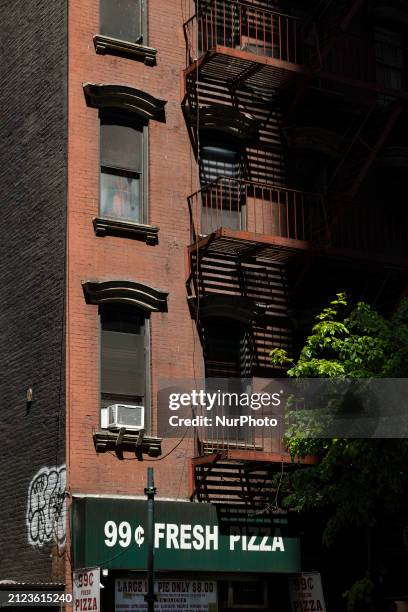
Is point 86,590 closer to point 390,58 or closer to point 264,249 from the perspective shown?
point 264,249

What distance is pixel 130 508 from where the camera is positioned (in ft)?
59.2

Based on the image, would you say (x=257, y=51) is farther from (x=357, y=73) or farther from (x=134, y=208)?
(x=134, y=208)

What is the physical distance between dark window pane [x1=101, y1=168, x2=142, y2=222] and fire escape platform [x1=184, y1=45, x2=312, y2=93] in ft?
7.68

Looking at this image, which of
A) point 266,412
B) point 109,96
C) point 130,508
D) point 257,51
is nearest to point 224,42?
point 257,51

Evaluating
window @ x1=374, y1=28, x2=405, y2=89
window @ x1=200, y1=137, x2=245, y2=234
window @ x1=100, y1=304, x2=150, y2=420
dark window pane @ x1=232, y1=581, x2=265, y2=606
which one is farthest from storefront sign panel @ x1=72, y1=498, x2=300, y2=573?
window @ x1=374, y1=28, x2=405, y2=89

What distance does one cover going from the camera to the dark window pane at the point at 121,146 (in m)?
20.2

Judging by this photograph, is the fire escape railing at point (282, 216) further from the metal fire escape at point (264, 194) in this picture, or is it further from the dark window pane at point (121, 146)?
the dark window pane at point (121, 146)

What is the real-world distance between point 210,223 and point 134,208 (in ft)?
4.88

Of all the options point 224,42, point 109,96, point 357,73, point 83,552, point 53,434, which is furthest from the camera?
point 357,73

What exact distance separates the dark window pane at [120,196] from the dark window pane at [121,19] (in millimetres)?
2652

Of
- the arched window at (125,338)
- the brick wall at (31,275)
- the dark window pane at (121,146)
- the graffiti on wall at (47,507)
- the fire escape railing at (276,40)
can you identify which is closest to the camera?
the graffiti on wall at (47,507)

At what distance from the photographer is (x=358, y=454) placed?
1695cm

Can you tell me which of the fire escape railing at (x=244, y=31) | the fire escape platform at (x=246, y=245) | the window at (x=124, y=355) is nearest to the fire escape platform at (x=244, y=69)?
the fire escape railing at (x=244, y=31)

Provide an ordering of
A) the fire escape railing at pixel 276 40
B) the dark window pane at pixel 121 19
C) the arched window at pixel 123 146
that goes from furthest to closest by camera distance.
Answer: the fire escape railing at pixel 276 40, the dark window pane at pixel 121 19, the arched window at pixel 123 146
